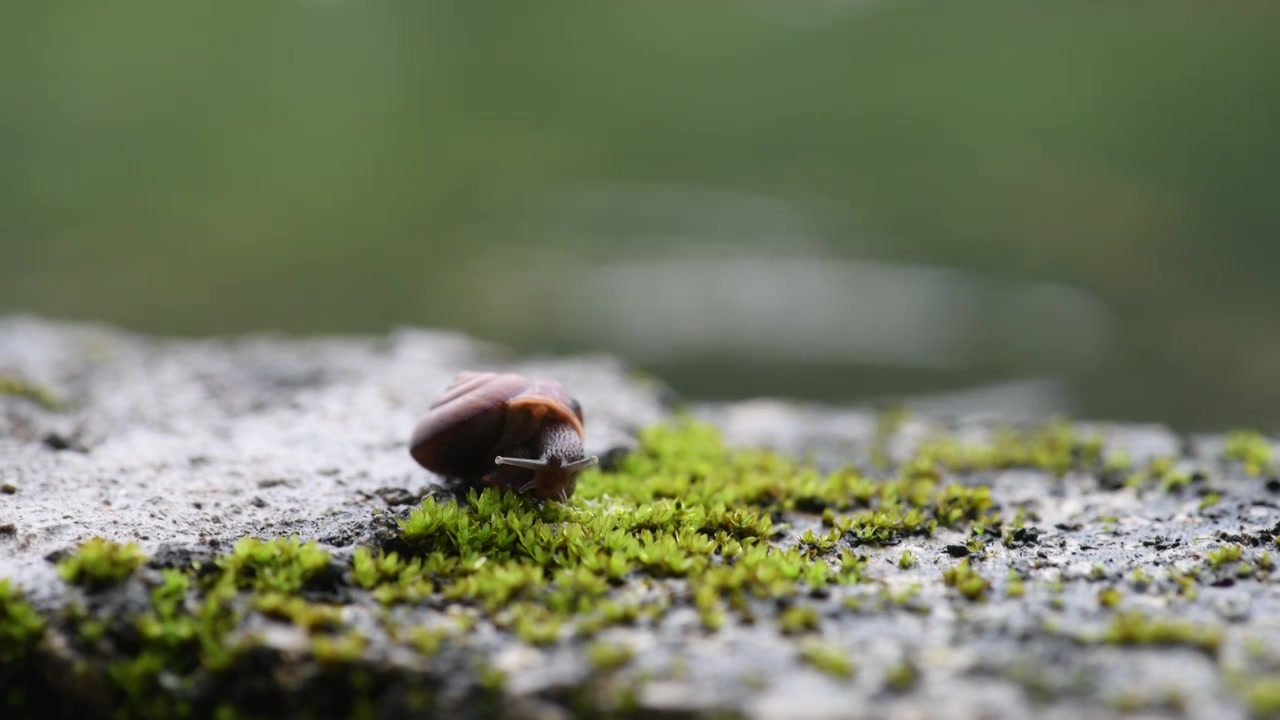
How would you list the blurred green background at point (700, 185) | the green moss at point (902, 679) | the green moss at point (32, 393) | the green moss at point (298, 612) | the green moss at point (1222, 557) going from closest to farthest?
the green moss at point (902, 679) < the green moss at point (298, 612) < the green moss at point (1222, 557) < the green moss at point (32, 393) < the blurred green background at point (700, 185)

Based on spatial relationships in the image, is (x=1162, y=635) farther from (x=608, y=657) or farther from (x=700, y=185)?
→ (x=700, y=185)

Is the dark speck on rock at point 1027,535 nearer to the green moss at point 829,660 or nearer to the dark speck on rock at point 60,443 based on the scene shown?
the green moss at point 829,660

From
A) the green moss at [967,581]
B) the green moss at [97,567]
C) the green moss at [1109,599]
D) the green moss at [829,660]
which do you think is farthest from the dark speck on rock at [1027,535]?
the green moss at [97,567]

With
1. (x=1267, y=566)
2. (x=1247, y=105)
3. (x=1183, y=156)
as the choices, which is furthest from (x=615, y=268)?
(x=1267, y=566)

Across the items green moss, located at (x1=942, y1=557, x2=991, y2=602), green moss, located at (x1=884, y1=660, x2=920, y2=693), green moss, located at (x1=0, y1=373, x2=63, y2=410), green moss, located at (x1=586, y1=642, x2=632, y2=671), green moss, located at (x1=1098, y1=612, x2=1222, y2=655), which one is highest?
green moss, located at (x1=0, y1=373, x2=63, y2=410)

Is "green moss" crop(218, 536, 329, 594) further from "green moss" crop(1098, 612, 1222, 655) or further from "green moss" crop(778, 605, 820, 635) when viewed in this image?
"green moss" crop(1098, 612, 1222, 655)

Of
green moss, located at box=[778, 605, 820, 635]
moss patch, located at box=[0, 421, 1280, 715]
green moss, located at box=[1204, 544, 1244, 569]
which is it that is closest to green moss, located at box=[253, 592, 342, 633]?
moss patch, located at box=[0, 421, 1280, 715]

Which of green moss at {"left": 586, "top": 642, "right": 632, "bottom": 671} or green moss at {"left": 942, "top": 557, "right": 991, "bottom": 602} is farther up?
green moss at {"left": 942, "top": 557, "right": 991, "bottom": 602}
